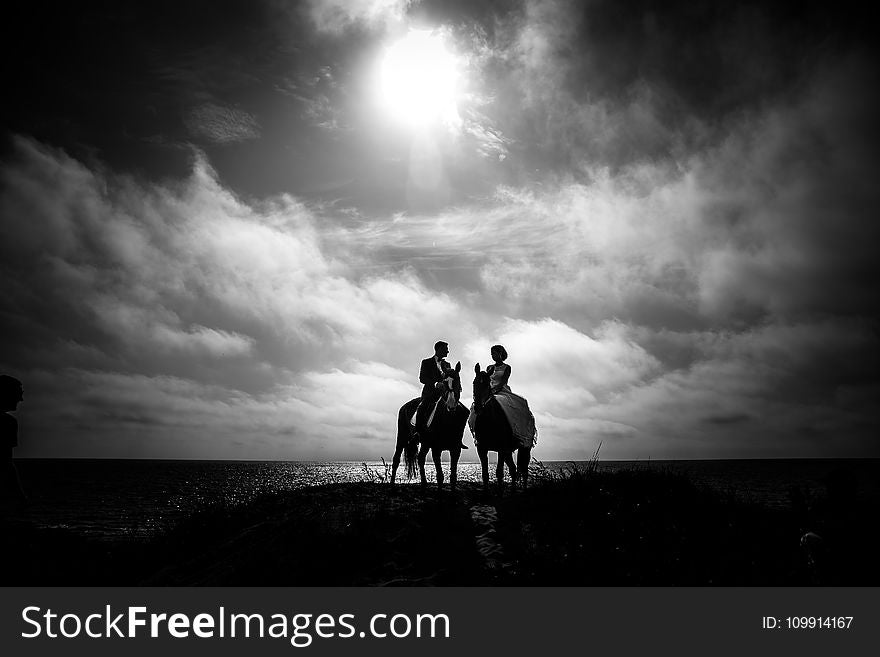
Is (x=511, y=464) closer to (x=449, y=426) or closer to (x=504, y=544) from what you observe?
(x=449, y=426)

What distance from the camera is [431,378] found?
12.1 meters

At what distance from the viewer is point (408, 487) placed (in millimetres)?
14164

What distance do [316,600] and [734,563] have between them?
5.86 metres

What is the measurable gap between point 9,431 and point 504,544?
7.86 metres

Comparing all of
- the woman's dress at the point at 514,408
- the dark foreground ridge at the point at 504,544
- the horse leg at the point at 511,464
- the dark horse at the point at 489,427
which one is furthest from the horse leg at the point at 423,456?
the woman's dress at the point at 514,408

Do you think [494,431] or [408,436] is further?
[408,436]

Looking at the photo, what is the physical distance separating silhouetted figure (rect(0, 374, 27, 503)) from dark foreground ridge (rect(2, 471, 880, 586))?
2.68 metres

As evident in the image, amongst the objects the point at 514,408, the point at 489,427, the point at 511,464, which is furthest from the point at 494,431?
the point at 511,464

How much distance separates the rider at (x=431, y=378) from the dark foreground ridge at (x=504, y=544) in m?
2.09

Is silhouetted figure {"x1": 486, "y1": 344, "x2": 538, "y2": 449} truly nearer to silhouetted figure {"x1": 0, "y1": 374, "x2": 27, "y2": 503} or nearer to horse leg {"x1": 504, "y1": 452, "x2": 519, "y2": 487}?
horse leg {"x1": 504, "y1": 452, "x2": 519, "y2": 487}

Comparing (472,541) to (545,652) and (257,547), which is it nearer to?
(545,652)

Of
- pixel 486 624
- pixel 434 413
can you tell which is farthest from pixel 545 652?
pixel 434 413

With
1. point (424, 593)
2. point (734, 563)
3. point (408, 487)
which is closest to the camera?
point (424, 593)

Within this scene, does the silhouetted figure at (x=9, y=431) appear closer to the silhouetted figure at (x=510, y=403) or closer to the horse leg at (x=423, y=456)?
the horse leg at (x=423, y=456)
